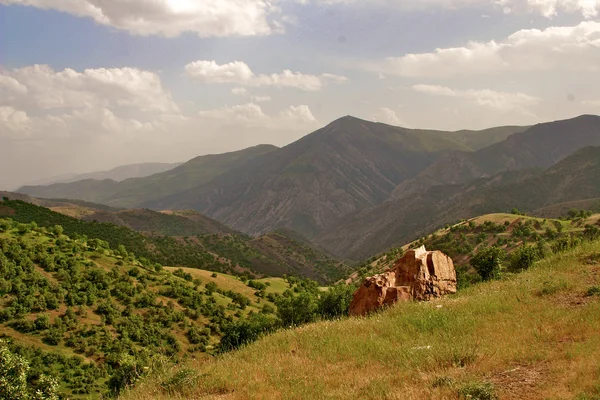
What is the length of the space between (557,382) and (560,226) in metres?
94.1

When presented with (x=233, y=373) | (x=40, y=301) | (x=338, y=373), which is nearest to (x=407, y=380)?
(x=338, y=373)

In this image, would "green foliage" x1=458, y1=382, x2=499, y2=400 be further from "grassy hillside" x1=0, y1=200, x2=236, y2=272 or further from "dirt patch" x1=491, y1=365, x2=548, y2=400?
"grassy hillside" x1=0, y1=200, x2=236, y2=272

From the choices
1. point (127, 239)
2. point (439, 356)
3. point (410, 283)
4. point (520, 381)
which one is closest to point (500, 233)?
point (410, 283)

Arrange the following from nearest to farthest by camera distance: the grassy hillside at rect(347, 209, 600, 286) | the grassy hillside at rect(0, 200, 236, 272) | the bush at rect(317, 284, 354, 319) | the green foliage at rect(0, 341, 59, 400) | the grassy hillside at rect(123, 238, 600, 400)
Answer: the grassy hillside at rect(123, 238, 600, 400) < the green foliage at rect(0, 341, 59, 400) < the bush at rect(317, 284, 354, 319) < the grassy hillside at rect(347, 209, 600, 286) < the grassy hillside at rect(0, 200, 236, 272)

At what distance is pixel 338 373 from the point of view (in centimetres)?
1047

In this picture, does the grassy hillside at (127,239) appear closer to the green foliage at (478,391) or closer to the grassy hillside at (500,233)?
the grassy hillside at (500,233)

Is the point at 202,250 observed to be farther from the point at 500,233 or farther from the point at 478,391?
the point at 478,391

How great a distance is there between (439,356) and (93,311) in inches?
2088

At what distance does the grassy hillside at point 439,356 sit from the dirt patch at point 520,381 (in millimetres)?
22

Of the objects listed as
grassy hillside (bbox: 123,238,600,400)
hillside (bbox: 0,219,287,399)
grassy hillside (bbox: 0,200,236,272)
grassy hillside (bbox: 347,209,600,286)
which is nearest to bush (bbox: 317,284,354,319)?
hillside (bbox: 0,219,287,399)

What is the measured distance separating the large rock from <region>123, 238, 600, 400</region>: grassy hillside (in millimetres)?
3293

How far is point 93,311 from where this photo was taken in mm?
51875

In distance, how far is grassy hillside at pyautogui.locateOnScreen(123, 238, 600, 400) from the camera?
874 cm

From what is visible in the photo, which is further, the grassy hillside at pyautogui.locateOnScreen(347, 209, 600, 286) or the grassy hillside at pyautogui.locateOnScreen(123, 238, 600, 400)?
the grassy hillside at pyautogui.locateOnScreen(347, 209, 600, 286)
